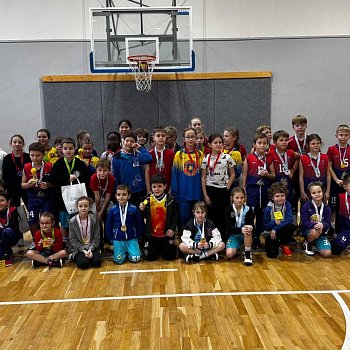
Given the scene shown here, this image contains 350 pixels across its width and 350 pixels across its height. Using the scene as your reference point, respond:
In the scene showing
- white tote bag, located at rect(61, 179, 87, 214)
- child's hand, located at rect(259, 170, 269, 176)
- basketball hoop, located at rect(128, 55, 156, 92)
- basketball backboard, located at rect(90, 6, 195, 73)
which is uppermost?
basketball backboard, located at rect(90, 6, 195, 73)

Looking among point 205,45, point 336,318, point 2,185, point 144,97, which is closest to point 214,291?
point 336,318

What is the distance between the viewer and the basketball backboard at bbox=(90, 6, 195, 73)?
6.78 metres

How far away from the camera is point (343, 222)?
4.64m

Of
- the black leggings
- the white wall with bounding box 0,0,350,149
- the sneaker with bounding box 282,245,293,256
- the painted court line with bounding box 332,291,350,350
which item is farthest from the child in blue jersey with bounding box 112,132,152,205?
the white wall with bounding box 0,0,350,149

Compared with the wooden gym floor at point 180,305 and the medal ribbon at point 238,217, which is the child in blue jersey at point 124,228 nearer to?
the wooden gym floor at point 180,305

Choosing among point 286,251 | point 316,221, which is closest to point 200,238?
point 286,251

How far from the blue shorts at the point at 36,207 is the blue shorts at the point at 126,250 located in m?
0.98

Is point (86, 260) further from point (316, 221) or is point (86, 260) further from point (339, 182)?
point (339, 182)

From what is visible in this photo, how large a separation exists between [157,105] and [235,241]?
458cm

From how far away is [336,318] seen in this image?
309cm

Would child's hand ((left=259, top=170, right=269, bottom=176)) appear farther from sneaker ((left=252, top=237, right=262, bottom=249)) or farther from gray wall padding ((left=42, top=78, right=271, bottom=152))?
gray wall padding ((left=42, top=78, right=271, bottom=152))

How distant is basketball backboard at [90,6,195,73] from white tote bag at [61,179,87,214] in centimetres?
305

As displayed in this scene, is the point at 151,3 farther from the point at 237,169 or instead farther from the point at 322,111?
the point at 237,169

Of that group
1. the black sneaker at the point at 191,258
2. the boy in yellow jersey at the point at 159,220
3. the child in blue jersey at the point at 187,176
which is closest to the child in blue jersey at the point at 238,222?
the black sneaker at the point at 191,258
